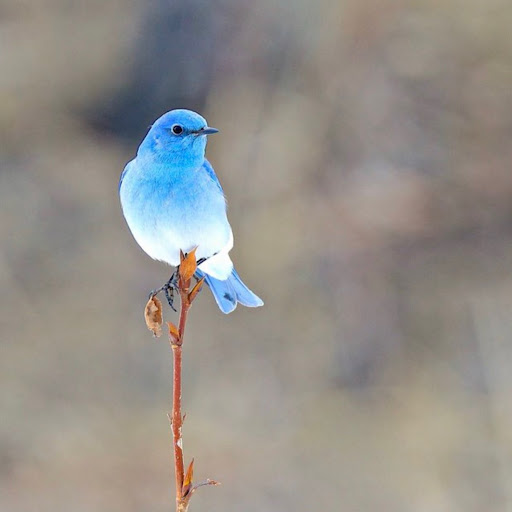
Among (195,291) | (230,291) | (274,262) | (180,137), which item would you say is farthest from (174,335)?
(274,262)

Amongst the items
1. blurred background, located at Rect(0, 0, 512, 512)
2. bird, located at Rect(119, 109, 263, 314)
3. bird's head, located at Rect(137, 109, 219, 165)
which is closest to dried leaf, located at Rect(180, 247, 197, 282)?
bird, located at Rect(119, 109, 263, 314)

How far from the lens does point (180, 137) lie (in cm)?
264

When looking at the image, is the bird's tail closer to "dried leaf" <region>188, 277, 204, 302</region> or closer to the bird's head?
the bird's head

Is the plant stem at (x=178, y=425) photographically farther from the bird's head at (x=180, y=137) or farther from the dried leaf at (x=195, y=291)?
the bird's head at (x=180, y=137)

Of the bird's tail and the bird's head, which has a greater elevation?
the bird's head

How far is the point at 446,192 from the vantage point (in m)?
8.77

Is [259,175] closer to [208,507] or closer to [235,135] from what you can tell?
[235,135]

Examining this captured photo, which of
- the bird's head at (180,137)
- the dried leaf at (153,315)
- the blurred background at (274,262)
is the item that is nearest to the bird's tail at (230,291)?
the bird's head at (180,137)

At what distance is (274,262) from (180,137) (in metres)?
5.82

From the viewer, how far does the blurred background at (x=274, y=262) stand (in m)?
8.38

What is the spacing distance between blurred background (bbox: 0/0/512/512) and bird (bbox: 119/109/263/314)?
5436 millimetres

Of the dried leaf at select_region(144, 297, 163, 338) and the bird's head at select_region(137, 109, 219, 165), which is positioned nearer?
the dried leaf at select_region(144, 297, 163, 338)

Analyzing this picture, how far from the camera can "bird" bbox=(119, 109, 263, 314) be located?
2.57 meters

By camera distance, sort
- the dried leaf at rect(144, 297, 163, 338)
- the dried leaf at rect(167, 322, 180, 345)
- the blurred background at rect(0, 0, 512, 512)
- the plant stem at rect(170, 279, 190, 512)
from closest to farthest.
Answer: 1. the plant stem at rect(170, 279, 190, 512)
2. the dried leaf at rect(167, 322, 180, 345)
3. the dried leaf at rect(144, 297, 163, 338)
4. the blurred background at rect(0, 0, 512, 512)
